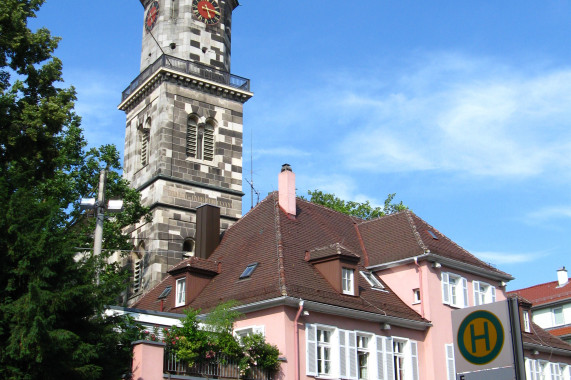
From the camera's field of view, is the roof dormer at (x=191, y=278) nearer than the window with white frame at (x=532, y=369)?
Yes

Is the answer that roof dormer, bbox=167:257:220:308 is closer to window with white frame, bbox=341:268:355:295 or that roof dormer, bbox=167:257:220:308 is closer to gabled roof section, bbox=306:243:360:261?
gabled roof section, bbox=306:243:360:261

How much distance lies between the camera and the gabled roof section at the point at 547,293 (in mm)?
48094

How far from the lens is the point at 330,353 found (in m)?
24.5

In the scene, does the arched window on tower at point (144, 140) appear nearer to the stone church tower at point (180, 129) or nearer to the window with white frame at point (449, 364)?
the stone church tower at point (180, 129)

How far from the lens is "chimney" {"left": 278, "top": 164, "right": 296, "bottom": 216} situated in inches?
1171

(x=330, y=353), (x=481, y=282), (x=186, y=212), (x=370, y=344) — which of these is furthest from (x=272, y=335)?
(x=186, y=212)

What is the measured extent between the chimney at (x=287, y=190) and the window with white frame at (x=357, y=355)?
20.8ft

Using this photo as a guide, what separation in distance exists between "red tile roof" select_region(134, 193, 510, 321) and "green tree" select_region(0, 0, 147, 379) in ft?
22.5

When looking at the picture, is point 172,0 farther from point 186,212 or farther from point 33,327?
point 33,327

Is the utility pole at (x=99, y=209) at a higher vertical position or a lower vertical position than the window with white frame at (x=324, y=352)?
higher

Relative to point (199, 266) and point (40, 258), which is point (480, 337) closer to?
point (40, 258)


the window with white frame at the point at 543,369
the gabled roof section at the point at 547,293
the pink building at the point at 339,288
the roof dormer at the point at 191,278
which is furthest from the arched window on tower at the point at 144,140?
the gabled roof section at the point at 547,293

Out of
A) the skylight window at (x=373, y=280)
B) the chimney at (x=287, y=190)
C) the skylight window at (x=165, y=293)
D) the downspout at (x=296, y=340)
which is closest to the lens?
the downspout at (x=296, y=340)

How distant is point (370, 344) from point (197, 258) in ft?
25.1
